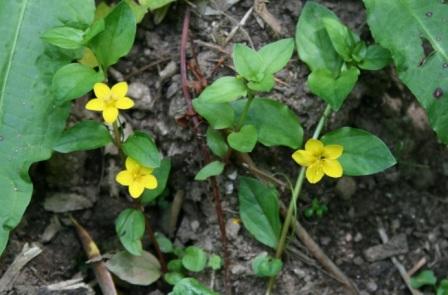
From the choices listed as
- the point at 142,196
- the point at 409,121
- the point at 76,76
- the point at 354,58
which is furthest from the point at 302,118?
the point at 76,76

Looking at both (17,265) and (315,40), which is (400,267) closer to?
(315,40)

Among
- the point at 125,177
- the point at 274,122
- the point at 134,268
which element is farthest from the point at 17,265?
the point at 274,122

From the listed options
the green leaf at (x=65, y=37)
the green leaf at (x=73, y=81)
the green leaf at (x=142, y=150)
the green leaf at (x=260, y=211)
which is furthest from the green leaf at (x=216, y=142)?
the green leaf at (x=65, y=37)

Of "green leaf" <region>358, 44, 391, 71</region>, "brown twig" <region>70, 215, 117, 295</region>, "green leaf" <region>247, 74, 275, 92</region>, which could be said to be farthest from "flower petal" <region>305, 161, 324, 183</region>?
"brown twig" <region>70, 215, 117, 295</region>

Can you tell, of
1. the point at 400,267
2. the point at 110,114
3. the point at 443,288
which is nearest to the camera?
the point at 110,114

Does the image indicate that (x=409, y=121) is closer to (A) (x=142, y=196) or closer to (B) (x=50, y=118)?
(A) (x=142, y=196)

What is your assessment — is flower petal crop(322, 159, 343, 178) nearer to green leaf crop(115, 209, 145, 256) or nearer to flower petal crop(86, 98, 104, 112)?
green leaf crop(115, 209, 145, 256)

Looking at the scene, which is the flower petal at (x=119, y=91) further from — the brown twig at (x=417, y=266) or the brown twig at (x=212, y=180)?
the brown twig at (x=417, y=266)
